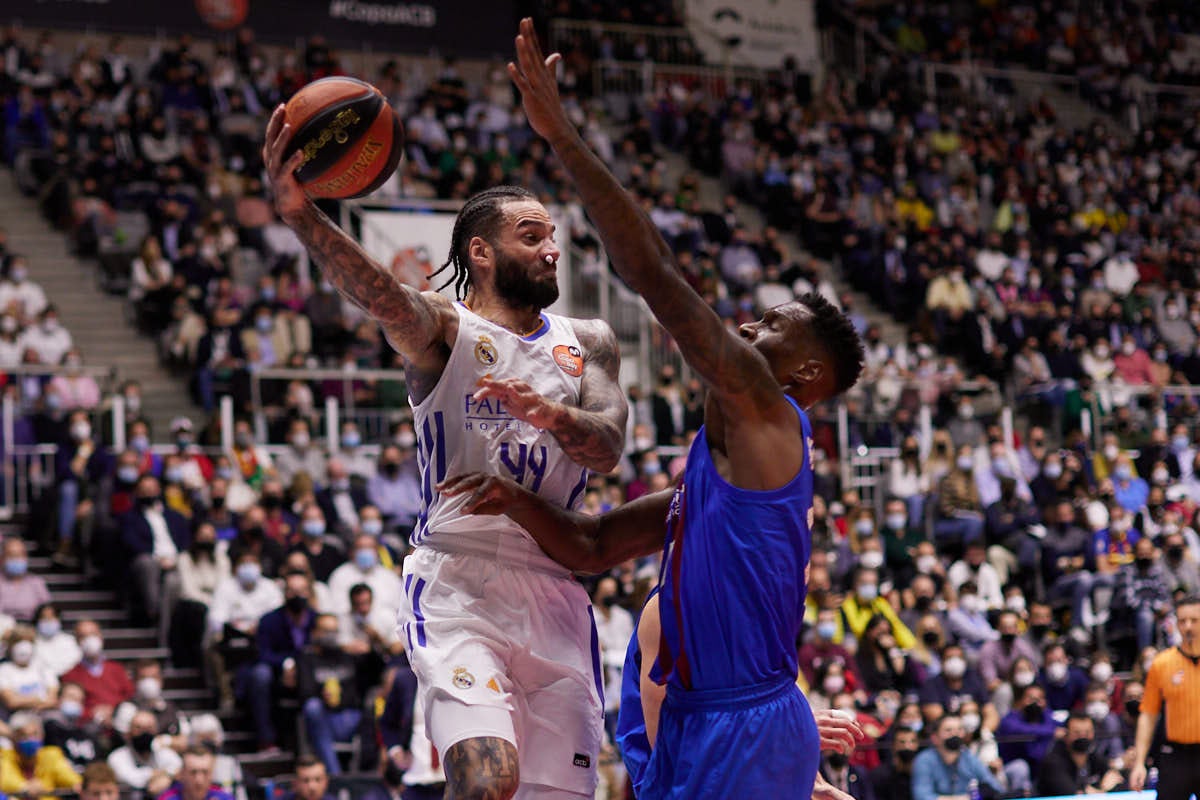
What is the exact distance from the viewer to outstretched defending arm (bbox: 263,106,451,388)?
4402mm

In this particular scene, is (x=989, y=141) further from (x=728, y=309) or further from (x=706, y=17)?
(x=728, y=309)

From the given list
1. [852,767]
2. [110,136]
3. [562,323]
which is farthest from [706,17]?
[562,323]

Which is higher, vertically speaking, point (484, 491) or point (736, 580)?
point (484, 491)

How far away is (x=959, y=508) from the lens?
1686 cm

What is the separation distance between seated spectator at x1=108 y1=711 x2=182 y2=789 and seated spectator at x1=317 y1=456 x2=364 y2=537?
3.20 metres

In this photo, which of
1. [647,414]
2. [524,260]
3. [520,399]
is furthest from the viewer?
[647,414]

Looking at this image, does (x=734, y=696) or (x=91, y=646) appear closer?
(x=734, y=696)

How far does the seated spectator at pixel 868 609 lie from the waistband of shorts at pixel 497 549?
9.71 metres

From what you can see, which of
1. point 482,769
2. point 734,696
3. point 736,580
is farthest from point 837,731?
point 482,769

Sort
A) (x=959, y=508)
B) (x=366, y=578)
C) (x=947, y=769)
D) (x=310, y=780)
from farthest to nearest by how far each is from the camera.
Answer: (x=959, y=508)
(x=366, y=578)
(x=947, y=769)
(x=310, y=780)

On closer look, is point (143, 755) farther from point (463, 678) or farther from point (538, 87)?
point (538, 87)

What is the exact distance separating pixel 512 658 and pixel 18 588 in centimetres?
942

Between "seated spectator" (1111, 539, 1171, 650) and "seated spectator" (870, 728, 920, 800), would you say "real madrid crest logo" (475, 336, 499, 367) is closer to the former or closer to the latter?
"seated spectator" (870, 728, 920, 800)

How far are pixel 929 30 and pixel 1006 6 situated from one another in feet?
7.74
